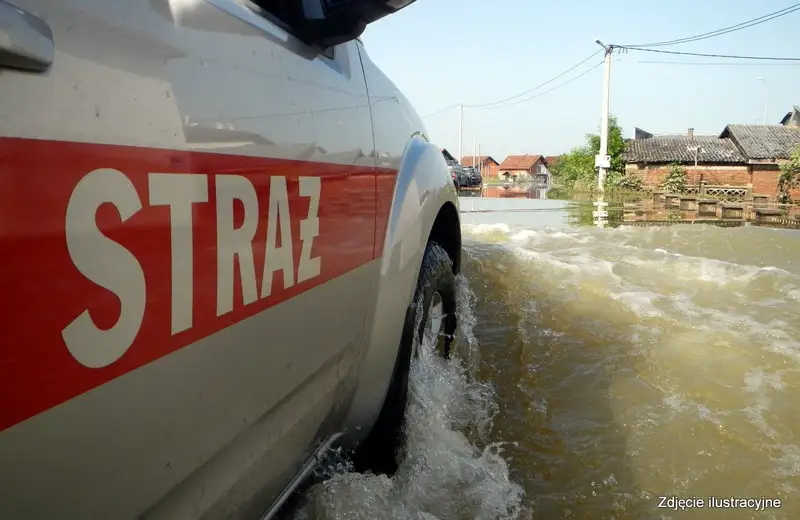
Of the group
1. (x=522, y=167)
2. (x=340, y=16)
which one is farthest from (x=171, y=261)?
(x=522, y=167)

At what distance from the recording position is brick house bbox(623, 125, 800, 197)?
110 feet

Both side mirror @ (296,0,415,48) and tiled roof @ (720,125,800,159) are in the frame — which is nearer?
side mirror @ (296,0,415,48)

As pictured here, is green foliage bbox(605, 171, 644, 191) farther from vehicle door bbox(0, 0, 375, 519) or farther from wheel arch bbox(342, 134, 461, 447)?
vehicle door bbox(0, 0, 375, 519)

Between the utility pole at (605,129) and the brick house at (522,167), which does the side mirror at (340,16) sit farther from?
the brick house at (522,167)

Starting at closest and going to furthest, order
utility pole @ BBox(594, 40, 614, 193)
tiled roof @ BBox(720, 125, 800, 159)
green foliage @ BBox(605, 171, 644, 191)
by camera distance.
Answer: utility pole @ BBox(594, 40, 614, 193), green foliage @ BBox(605, 171, 644, 191), tiled roof @ BBox(720, 125, 800, 159)

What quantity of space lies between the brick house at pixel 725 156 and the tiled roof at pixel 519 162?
51188mm

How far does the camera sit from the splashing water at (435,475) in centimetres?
178

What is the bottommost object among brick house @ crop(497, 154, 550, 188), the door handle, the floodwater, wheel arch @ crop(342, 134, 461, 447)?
the floodwater

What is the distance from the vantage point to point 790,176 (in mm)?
24453

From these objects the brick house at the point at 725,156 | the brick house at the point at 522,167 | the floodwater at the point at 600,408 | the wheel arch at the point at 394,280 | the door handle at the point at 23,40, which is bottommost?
the floodwater at the point at 600,408

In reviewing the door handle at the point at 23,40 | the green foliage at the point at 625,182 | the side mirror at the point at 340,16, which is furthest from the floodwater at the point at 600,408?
the green foliage at the point at 625,182

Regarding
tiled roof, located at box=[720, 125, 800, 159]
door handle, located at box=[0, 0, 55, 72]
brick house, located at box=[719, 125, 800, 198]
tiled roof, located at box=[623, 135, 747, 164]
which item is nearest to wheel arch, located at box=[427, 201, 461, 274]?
door handle, located at box=[0, 0, 55, 72]

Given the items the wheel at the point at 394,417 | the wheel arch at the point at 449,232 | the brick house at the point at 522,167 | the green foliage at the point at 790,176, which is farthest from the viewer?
the brick house at the point at 522,167

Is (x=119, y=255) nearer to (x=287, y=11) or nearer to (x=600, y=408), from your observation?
(x=287, y=11)
